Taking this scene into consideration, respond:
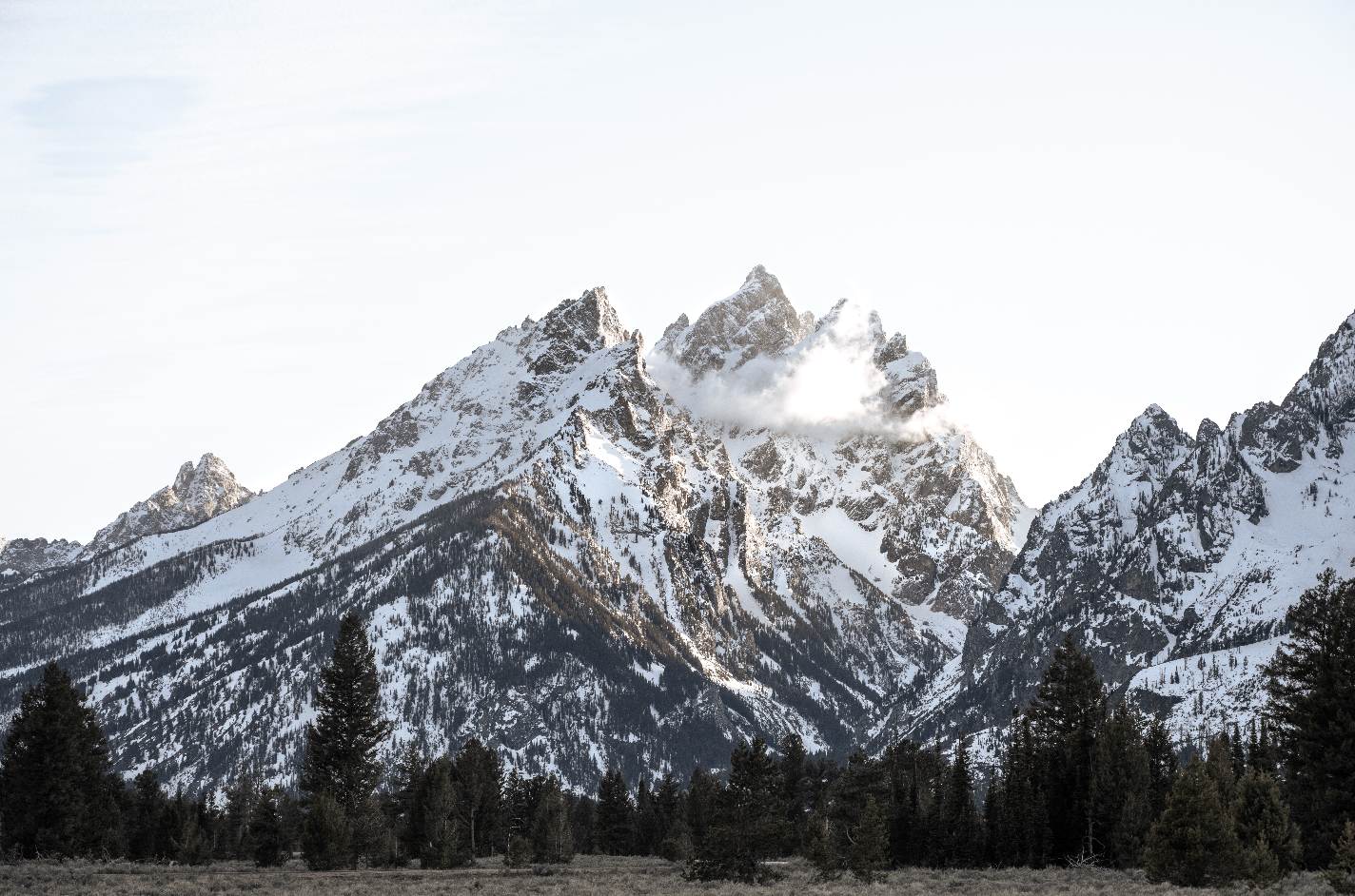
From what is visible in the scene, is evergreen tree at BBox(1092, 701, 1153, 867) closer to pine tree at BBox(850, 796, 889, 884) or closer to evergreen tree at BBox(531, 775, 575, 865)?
pine tree at BBox(850, 796, 889, 884)

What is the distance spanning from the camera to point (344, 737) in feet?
290

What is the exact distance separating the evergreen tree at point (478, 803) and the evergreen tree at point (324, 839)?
3455 centimetres

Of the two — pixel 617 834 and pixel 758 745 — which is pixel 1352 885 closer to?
pixel 758 745

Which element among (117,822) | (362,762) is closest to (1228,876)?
(362,762)

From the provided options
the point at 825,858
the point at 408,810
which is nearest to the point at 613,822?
the point at 408,810

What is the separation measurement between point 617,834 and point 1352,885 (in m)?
99.6

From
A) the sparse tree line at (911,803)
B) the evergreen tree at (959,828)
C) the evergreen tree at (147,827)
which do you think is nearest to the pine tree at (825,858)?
the sparse tree line at (911,803)

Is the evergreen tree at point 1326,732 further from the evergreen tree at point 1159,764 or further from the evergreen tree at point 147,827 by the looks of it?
the evergreen tree at point 147,827

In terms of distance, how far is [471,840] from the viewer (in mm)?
102250

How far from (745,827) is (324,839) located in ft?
71.0

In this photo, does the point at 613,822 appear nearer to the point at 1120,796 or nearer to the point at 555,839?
the point at 555,839

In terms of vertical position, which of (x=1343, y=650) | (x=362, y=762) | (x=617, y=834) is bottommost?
(x=617, y=834)

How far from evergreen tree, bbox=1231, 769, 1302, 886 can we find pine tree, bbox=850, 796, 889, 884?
→ 1602cm

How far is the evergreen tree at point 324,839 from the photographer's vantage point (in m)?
68.5
